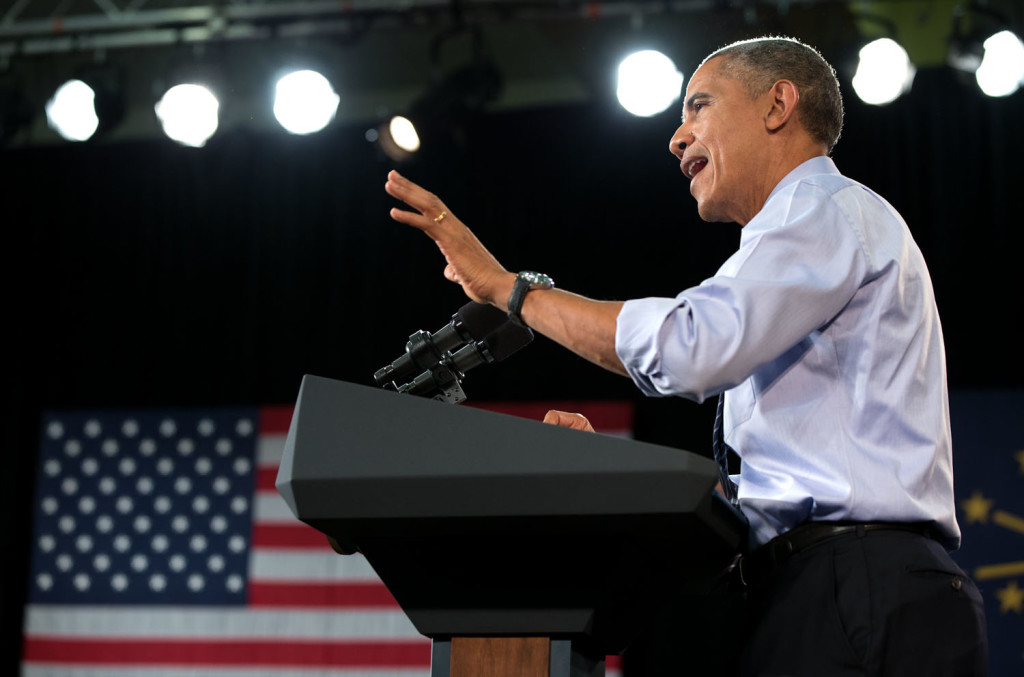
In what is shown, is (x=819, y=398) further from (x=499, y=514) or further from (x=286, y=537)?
(x=286, y=537)

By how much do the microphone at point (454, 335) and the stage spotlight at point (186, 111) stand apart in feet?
9.89

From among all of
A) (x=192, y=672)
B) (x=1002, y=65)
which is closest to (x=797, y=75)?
(x=1002, y=65)

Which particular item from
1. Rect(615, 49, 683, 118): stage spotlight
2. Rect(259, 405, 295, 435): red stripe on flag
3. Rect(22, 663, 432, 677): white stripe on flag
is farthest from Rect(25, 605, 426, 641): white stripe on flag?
Rect(615, 49, 683, 118): stage spotlight

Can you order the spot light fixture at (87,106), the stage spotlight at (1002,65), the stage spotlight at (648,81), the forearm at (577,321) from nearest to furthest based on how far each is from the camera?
1. the forearm at (577,321)
2. the stage spotlight at (1002,65)
3. the stage spotlight at (648,81)
4. the spot light fixture at (87,106)

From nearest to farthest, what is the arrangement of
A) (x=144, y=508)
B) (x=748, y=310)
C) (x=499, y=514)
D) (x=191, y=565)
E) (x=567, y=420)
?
(x=499, y=514), (x=748, y=310), (x=567, y=420), (x=191, y=565), (x=144, y=508)

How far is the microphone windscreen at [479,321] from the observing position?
1121 millimetres

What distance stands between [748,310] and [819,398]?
133 mm

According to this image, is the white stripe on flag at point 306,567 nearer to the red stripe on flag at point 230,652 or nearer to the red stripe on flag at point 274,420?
the red stripe on flag at point 230,652

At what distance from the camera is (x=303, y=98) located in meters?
3.80

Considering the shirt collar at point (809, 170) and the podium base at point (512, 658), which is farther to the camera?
the shirt collar at point (809, 170)

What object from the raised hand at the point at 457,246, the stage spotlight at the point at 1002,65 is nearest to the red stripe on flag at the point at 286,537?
the stage spotlight at the point at 1002,65

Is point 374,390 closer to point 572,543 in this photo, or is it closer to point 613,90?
point 572,543

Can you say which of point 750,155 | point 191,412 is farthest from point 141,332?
point 750,155

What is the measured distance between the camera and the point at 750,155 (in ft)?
3.95
